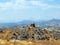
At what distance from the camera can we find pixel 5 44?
4109cm

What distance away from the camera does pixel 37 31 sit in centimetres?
6391

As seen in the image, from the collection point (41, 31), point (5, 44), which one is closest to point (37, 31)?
point (41, 31)

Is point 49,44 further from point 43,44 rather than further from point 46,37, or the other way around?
point 46,37

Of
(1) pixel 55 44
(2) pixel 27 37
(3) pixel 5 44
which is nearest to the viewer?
(3) pixel 5 44

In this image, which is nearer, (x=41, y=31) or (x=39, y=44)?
(x=39, y=44)

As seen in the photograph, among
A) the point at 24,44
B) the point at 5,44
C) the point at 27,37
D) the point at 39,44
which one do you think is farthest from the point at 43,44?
the point at 27,37

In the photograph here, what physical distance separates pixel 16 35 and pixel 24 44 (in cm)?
1930

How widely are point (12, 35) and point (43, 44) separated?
21.3 m

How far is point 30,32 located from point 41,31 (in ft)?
12.8

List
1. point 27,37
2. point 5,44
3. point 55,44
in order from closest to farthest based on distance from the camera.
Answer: point 5,44 → point 55,44 → point 27,37

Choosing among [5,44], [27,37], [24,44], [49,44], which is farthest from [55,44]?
[27,37]

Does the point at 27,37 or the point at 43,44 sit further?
the point at 27,37

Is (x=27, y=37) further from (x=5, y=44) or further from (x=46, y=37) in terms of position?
(x=5, y=44)

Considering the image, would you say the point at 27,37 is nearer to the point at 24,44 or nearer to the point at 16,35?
the point at 16,35
